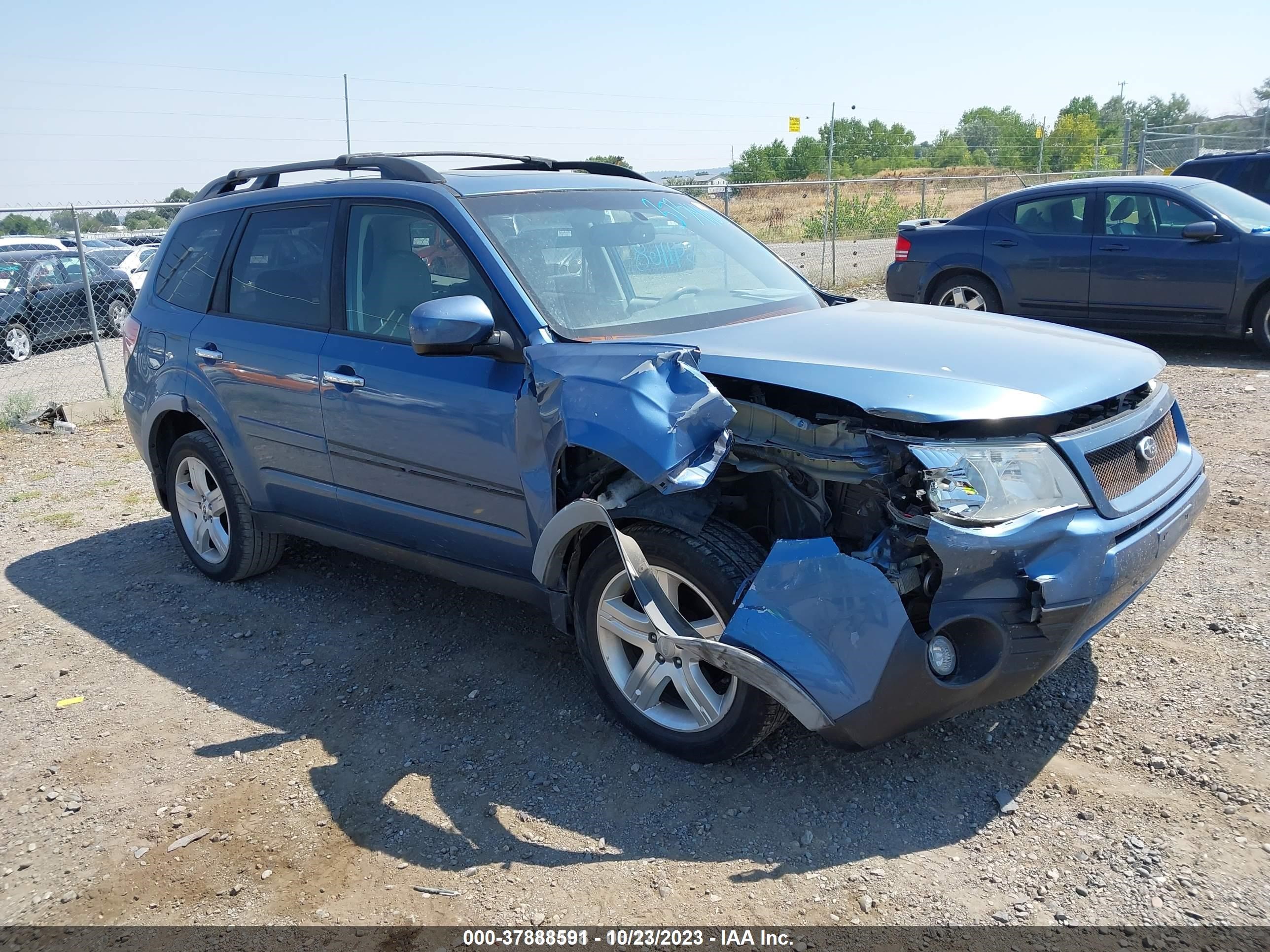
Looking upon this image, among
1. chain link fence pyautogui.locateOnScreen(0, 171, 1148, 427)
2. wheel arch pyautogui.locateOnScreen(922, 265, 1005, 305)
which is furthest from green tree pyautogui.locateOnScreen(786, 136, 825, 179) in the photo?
wheel arch pyautogui.locateOnScreen(922, 265, 1005, 305)

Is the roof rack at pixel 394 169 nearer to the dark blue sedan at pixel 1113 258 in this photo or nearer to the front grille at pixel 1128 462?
the front grille at pixel 1128 462

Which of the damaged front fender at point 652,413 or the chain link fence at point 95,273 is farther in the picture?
the chain link fence at point 95,273

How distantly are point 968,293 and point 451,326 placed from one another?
312 inches

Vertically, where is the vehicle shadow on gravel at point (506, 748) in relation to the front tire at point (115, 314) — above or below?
below

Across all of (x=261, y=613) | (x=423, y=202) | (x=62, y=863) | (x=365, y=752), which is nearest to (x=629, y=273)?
(x=423, y=202)

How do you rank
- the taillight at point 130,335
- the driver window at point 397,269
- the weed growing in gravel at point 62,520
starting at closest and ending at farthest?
1. the driver window at point 397,269
2. the taillight at point 130,335
3. the weed growing in gravel at point 62,520

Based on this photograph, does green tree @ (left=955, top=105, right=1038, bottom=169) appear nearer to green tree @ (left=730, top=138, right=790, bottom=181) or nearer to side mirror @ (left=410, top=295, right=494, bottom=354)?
green tree @ (left=730, top=138, right=790, bottom=181)

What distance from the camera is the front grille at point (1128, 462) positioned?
305cm

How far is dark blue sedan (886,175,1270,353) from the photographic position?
8641 millimetres

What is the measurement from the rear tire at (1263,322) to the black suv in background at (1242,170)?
3234mm

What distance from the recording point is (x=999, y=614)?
280 centimetres

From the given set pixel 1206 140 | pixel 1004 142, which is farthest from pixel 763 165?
pixel 1206 140

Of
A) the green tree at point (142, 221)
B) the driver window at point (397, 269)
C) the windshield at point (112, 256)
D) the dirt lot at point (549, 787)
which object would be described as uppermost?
the green tree at point (142, 221)

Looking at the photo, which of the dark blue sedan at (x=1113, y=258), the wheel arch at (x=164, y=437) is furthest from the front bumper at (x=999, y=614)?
the dark blue sedan at (x=1113, y=258)
